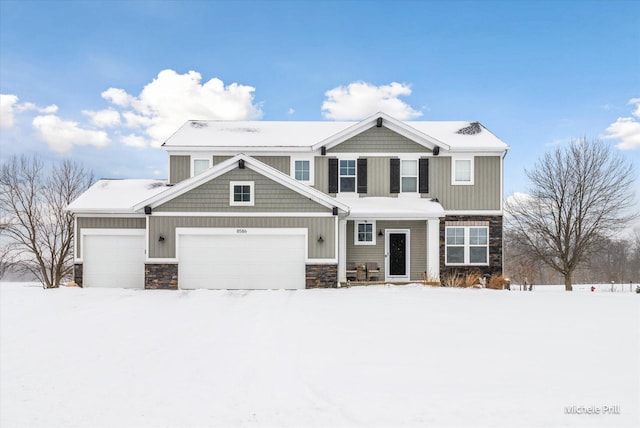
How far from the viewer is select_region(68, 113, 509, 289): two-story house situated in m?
14.7

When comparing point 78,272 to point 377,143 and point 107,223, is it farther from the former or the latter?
point 377,143

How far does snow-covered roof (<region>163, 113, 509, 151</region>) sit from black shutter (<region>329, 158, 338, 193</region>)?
85cm

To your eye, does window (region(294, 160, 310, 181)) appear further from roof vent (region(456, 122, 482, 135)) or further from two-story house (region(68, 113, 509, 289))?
roof vent (region(456, 122, 482, 135))

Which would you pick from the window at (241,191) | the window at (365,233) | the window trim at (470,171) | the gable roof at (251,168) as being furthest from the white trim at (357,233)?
the window at (241,191)

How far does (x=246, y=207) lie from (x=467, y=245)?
9.72 m

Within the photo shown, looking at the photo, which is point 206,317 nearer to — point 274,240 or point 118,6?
point 274,240

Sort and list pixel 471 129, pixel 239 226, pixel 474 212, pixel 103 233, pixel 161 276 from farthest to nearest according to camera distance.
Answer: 1. pixel 471 129
2. pixel 474 212
3. pixel 103 233
4. pixel 239 226
5. pixel 161 276

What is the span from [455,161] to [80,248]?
16384 millimetres

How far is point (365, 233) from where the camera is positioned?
17141mm

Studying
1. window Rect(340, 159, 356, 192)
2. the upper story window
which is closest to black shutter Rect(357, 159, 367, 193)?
window Rect(340, 159, 356, 192)

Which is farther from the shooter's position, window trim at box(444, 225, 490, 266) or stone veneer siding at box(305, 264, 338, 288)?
window trim at box(444, 225, 490, 266)

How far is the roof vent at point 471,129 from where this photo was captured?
61.0ft

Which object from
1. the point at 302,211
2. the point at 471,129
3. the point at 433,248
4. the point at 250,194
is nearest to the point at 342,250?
the point at 302,211

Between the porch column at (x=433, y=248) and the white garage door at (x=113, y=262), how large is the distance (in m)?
11.9
